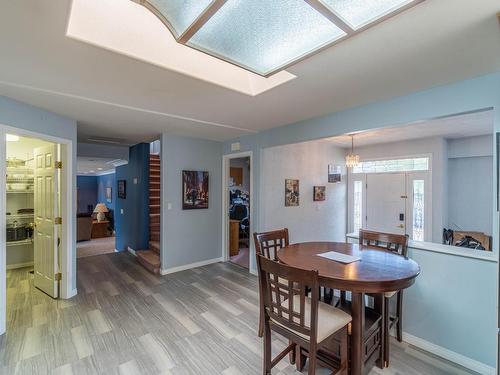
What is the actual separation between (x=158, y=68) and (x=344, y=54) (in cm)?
134

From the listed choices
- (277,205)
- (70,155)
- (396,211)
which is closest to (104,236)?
(70,155)

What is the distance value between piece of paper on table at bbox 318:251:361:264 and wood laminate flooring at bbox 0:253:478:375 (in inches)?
35.3

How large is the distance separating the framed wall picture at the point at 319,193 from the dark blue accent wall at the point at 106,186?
703 centimetres

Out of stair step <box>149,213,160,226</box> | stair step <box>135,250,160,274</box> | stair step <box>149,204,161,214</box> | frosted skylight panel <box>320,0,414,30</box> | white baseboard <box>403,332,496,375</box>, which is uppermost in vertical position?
frosted skylight panel <box>320,0,414,30</box>

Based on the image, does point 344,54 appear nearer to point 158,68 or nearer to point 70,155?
point 158,68

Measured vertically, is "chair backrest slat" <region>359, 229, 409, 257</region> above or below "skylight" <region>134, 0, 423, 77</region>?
below

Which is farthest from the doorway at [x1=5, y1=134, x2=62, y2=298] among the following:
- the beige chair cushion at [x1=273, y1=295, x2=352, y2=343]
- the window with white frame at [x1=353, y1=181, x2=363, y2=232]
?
the window with white frame at [x1=353, y1=181, x2=363, y2=232]

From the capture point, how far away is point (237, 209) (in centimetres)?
700

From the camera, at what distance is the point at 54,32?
4.73 feet

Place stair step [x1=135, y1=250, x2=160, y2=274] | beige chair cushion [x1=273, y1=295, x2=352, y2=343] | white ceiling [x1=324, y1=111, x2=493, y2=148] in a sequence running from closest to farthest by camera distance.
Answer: beige chair cushion [x1=273, y1=295, x2=352, y2=343] < white ceiling [x1=324, y1=111, x2=493, y2=148] < stair step [x1=135, y1=250, x2=160, y2=274]

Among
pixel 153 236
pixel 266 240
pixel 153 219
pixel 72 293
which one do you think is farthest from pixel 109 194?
pixel 266 240

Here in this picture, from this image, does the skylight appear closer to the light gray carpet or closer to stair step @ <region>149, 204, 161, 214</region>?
stair step @ <region>149, 204, 161, 214</region>

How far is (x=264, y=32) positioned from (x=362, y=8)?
51 cm

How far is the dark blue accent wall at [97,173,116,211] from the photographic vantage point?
29.0ft
